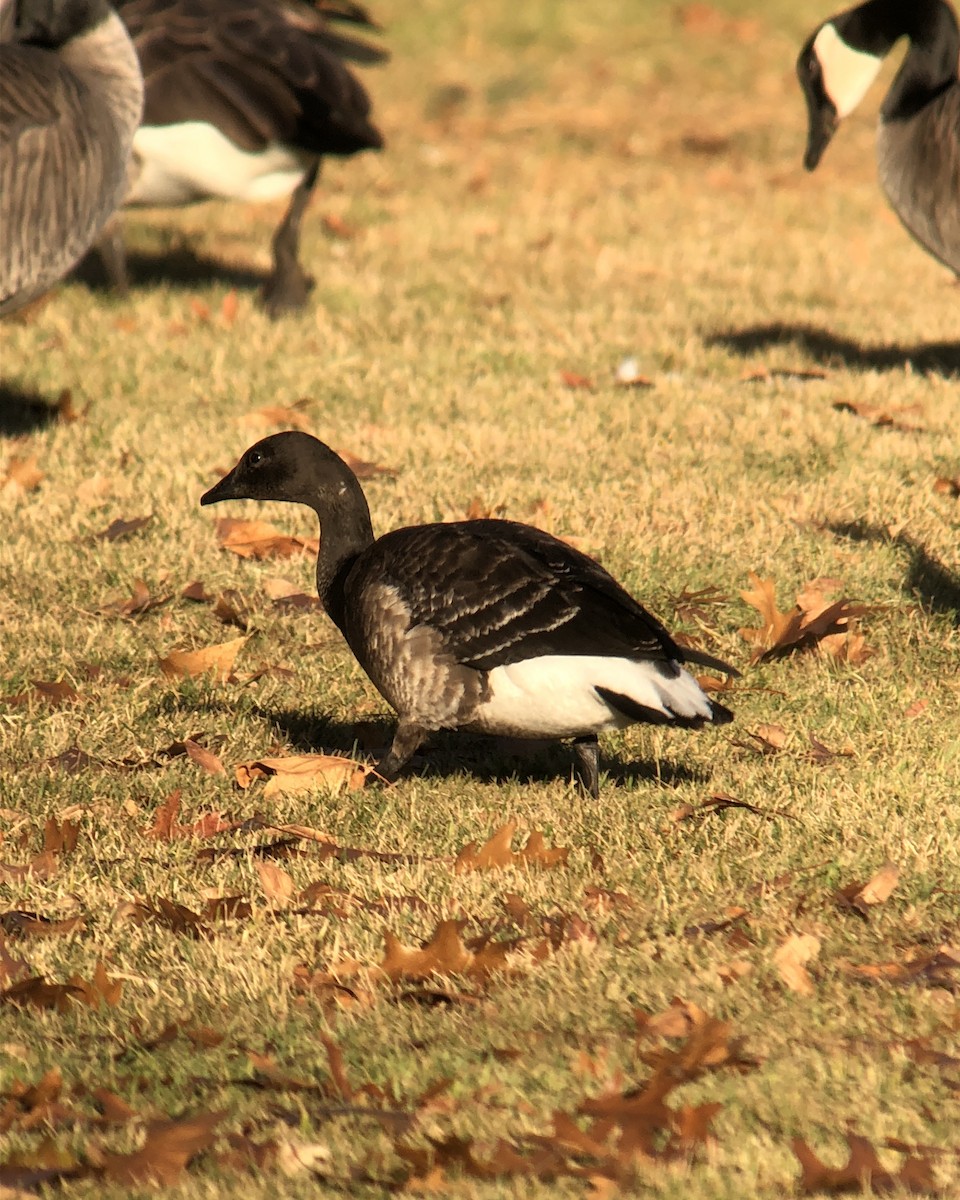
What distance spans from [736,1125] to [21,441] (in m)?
6.89

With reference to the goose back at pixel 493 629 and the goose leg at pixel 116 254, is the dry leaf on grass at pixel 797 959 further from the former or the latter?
the goose leg at pixel 116 254

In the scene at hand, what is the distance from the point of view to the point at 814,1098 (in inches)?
143

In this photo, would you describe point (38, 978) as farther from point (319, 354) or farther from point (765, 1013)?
point (319, 354)

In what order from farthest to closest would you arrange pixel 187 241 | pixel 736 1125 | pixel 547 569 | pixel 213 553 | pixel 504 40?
1. pixel 504 40
2. pixel 187 241
3. pixel 213 553
4. pixel 547 569
5. pixel 736 1125

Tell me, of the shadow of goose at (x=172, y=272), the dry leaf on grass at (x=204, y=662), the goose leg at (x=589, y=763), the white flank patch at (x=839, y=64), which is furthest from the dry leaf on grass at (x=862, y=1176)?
the shadow of goose at (x=172, y=272)

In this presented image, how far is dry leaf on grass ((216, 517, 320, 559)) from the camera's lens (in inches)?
310

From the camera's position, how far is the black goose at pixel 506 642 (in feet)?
16.7

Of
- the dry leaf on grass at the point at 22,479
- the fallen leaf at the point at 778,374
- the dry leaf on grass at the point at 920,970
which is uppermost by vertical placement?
the dry leaf on grass at the point at 920,970

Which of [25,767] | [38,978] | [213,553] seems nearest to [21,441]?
[213,553]

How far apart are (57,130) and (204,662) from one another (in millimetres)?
3787

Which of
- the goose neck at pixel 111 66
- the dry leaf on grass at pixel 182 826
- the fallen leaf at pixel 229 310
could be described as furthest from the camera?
the fallen leaf at pixel 229 310

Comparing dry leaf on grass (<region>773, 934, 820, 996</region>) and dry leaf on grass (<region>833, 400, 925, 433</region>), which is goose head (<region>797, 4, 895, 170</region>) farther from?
dry leaf on grass (<region>773, 934, 820, 996</region>)

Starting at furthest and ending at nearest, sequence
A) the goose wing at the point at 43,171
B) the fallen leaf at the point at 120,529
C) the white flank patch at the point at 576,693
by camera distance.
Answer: the goose wing at the point at 43,171
the fallen leaf at the point at 120,529
the white flank patch at the point at 576,693

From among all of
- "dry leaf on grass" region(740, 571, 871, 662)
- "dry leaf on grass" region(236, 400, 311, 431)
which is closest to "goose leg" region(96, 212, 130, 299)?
"dry leaf on grass" region(236, 400, 311, 431)
